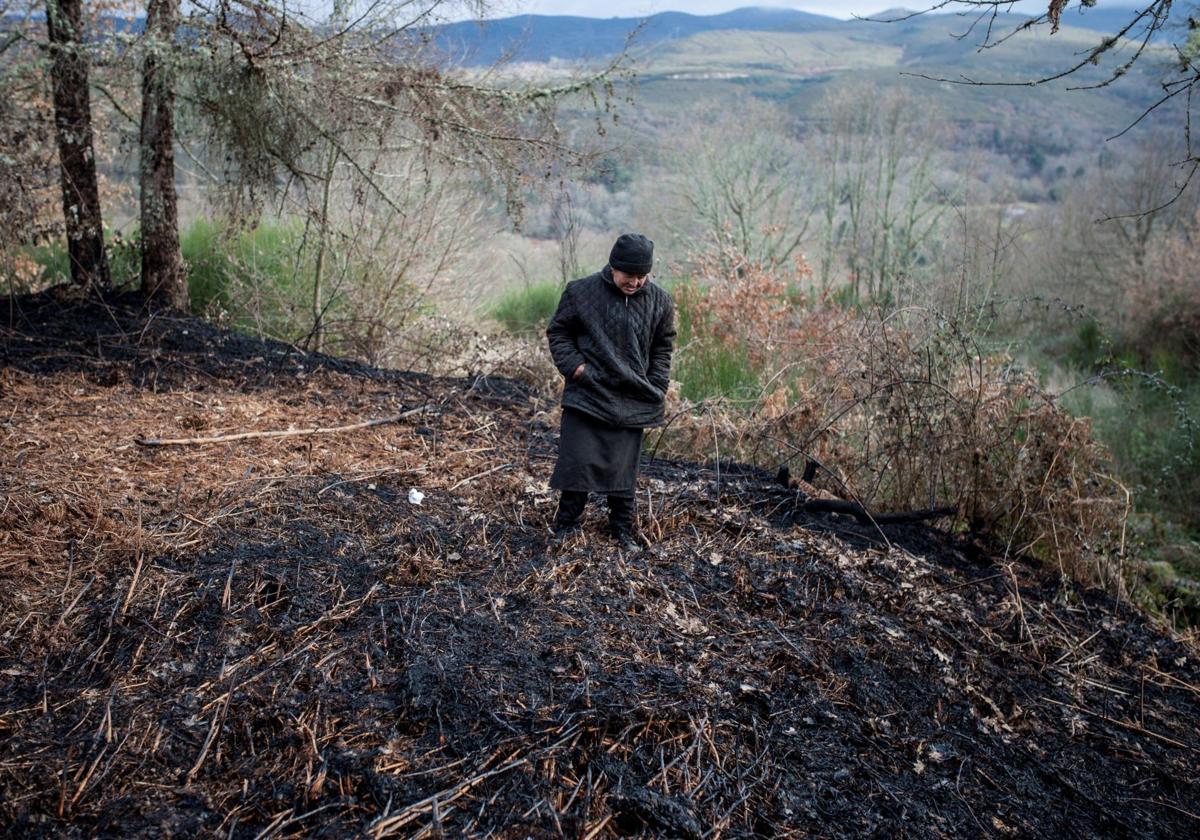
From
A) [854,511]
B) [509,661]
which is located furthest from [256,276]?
[509,661]

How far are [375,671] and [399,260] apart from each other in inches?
351

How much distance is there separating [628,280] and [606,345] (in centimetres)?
34

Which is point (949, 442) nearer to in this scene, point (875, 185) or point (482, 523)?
point (482, 523)

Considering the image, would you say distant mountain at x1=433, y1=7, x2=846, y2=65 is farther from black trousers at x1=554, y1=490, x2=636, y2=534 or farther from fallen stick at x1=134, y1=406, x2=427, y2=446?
black trousers at x1=554, y1=490, x2=636, y2=534

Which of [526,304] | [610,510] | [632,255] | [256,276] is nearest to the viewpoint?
[632,255]

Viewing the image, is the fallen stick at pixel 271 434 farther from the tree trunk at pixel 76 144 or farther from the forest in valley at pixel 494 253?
the tree trunk at pixel 76 144

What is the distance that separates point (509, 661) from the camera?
3393 mm

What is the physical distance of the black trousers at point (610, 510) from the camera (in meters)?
4.55

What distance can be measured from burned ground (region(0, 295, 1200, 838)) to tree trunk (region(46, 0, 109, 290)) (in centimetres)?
270

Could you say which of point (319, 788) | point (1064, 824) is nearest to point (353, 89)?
point (319, 788)

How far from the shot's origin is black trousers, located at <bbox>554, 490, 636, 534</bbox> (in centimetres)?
455

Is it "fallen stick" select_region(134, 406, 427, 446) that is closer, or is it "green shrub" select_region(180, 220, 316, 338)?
"fallen stick" select_region(134, 406, 427, 446)

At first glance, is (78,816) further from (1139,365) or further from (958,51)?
(958,51)

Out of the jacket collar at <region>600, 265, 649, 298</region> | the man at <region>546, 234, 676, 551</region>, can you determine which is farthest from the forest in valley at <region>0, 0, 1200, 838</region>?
the jacket collar at <region>600, 265, 649, 298</region>
